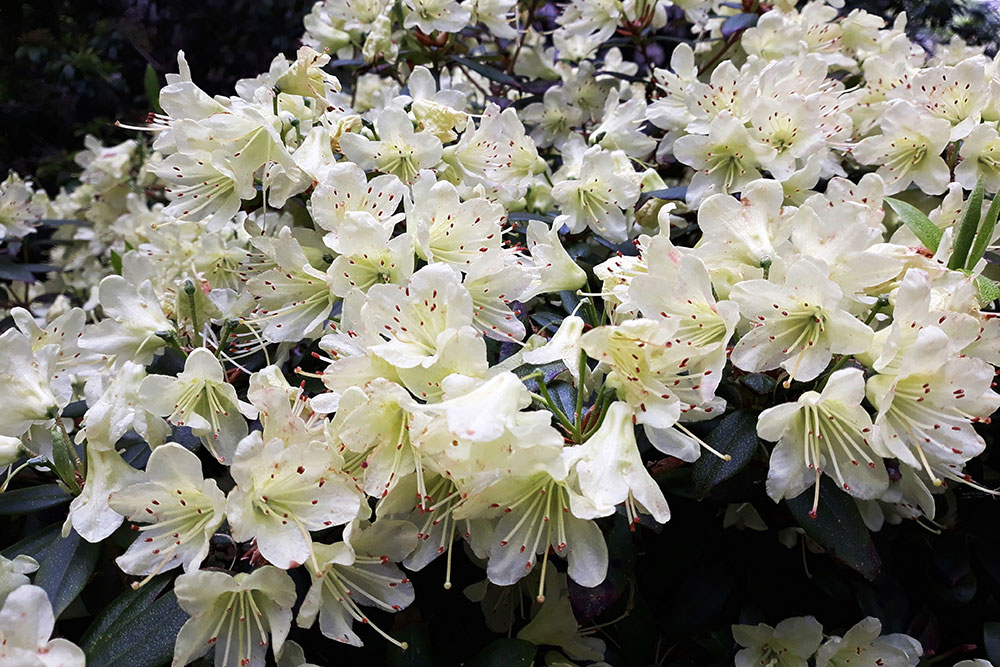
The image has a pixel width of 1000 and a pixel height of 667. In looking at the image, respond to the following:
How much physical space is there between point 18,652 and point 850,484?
2.87 feet

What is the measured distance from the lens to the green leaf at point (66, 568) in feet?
2.97

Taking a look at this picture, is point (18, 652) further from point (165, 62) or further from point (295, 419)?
point (165, 62)

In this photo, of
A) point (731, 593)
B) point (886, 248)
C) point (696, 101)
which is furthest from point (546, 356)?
point (696, 101)

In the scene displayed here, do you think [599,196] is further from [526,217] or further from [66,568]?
[66,568]

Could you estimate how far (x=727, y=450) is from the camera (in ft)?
2.99

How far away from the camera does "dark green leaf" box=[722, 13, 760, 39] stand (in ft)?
5.39

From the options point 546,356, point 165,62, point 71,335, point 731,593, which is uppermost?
point 546,356

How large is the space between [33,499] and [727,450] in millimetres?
908

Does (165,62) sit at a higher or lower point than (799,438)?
lower

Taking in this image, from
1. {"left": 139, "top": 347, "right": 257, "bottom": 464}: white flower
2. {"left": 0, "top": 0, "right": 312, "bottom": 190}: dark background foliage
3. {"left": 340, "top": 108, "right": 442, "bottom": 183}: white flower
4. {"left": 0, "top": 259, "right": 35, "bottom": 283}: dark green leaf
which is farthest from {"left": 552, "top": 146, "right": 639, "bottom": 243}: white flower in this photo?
{"left": 0, "top": 0, "right": 312, "bottom": 190}: dark background foliage

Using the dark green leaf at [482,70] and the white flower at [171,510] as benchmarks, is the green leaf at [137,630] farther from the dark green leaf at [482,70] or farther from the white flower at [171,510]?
the dark green leaf at [482,70]

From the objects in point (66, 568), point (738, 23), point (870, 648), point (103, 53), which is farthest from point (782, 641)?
point (103, 53)

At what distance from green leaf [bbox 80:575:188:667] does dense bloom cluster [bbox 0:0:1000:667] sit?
0.27ft

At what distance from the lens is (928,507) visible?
3.01 feet
